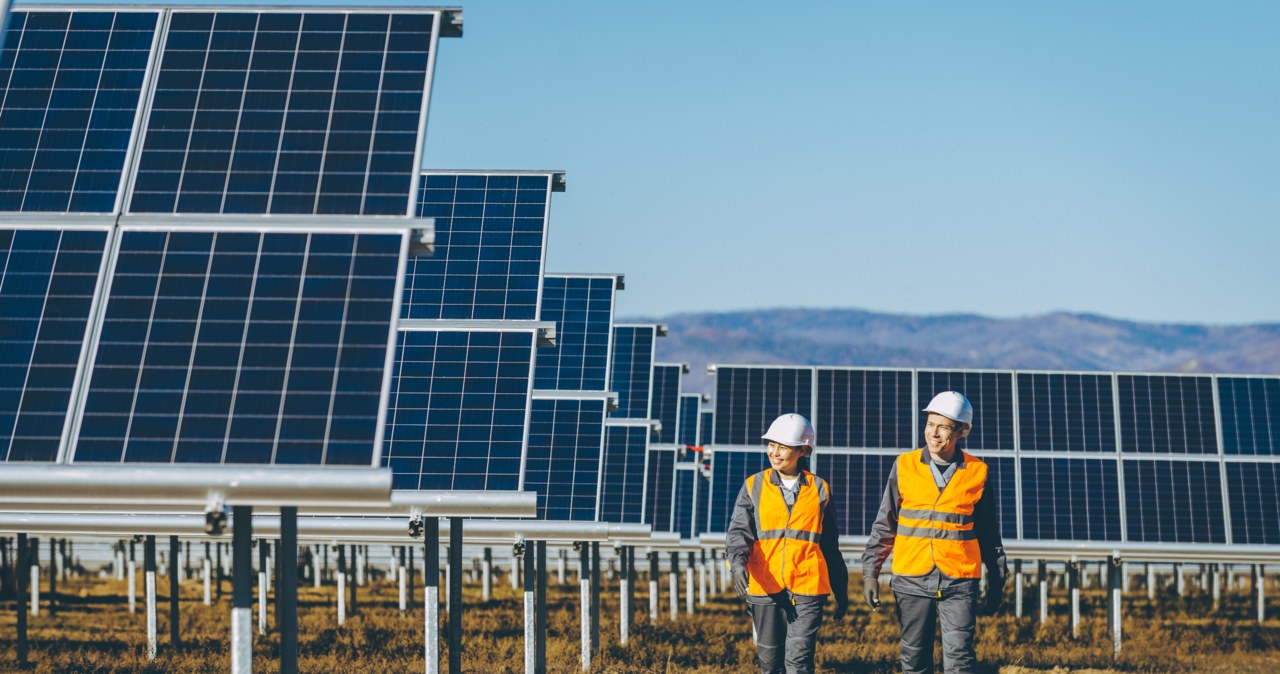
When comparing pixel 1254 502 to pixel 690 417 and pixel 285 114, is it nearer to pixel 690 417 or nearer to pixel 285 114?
pixel 285 114

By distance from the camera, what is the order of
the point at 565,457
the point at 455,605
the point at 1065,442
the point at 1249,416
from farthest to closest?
the point at 1249,416
the point at 1065,442
the point at 565,457
the point at 455,605

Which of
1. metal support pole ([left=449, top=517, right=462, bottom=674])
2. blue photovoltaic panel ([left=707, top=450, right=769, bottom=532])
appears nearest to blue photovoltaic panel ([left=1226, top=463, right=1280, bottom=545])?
blue photovoltaic panel ([left=707, top=450, right=769, bottom=532])

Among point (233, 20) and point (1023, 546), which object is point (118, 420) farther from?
point (1023, 546)

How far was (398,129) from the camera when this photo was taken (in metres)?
13.5

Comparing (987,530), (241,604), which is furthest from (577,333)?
(241,604)

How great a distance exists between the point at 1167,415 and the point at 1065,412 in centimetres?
206

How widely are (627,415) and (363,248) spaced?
23900 millimetres

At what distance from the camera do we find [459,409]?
18.0m

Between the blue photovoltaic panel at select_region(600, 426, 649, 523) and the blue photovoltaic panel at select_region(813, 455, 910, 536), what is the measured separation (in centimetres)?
330

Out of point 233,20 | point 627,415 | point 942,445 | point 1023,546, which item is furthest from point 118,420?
point 627,415

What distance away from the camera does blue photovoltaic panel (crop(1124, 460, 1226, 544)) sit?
30.6 meters

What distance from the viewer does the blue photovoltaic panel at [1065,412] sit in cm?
3250

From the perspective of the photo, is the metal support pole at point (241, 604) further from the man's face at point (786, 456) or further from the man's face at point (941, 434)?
the man's face at point (941, 434)

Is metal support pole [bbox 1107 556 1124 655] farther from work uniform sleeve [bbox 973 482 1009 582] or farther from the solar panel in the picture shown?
the solar panel
